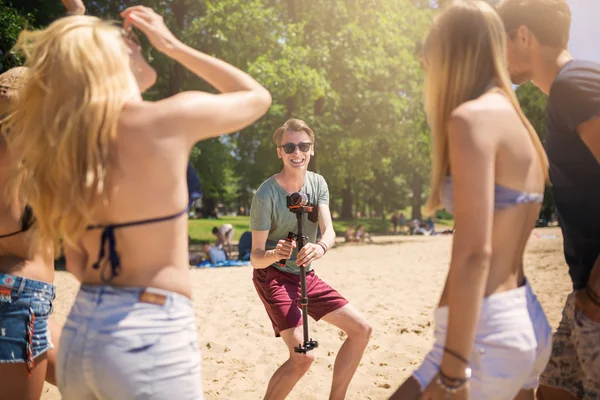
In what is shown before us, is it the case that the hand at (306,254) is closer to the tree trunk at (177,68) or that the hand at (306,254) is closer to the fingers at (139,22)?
the fingers at (139,22)

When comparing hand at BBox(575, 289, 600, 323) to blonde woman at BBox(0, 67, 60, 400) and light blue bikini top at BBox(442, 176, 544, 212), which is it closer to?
light blue bikini top at BBox(442, 176, 544, 212)

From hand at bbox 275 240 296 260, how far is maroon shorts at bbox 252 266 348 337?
0.99 ft

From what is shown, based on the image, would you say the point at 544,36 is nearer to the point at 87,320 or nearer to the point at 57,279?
the point at 87,320

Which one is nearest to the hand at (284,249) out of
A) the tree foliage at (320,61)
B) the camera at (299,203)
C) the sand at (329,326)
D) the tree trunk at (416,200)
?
the camera at (299,203)

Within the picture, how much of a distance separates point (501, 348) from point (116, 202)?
131cm

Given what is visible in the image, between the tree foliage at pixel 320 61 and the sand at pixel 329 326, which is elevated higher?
the tree foliage at pixel 320 61

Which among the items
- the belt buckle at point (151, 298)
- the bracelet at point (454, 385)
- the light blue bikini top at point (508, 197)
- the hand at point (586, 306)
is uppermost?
the light blue bikini top at point (508, 197)

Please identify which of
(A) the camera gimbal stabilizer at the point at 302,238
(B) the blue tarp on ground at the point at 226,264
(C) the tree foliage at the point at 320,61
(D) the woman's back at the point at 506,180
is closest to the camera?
(D) the woman's back at the point at 506,180

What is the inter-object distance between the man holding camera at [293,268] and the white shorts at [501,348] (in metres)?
2.01

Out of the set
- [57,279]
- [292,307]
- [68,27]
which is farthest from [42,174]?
[57,279]

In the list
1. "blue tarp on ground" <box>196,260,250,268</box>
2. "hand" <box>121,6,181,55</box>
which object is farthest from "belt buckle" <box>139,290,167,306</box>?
"blue tarp on ground" <box>196,260,250,268</box>

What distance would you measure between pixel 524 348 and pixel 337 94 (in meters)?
19.6

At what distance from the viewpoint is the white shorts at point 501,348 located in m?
1.82

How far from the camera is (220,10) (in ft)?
60.9
